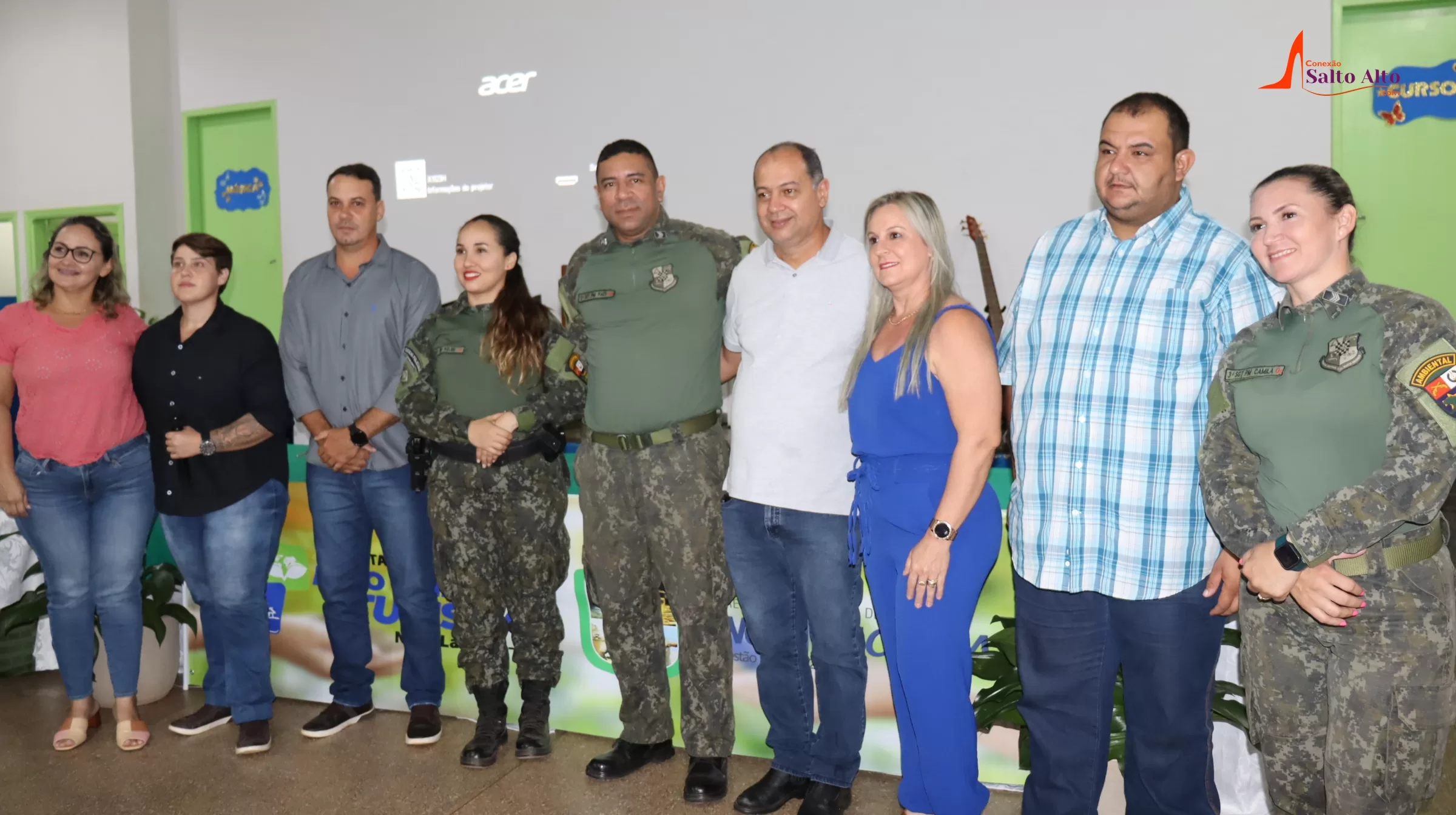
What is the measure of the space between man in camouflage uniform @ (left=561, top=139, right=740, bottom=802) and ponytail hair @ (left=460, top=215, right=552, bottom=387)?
168mm

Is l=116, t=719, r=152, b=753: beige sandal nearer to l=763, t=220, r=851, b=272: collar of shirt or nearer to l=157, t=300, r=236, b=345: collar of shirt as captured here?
l=157, t=300, r=236, b=345: collar of shirt

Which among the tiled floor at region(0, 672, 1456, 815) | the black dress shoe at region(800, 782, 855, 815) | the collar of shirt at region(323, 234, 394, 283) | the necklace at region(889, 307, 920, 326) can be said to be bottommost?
the tiled floor at region(0, 672, 1456, 815)

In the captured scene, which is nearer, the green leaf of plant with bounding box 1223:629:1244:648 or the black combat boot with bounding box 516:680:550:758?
the green leaf of plant with bounding box 1223:629:1244:648

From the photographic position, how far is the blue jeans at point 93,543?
10.3 feet

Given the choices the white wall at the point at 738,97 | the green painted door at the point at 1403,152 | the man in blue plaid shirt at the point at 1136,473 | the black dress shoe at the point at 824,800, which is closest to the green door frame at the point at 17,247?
the white wall at the point at 738,97

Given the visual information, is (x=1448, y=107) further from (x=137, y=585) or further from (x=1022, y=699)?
(x=137, y=585)

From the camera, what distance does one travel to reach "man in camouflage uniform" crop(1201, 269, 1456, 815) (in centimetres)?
169

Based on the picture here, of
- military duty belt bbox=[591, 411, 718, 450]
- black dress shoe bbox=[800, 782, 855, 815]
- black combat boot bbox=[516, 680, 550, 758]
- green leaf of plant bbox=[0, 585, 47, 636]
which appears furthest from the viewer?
green leaf of plant bbox=[0, 585, 47, 636]

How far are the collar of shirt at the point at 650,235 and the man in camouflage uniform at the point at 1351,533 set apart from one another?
5.00 feet

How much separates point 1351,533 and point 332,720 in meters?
2.94

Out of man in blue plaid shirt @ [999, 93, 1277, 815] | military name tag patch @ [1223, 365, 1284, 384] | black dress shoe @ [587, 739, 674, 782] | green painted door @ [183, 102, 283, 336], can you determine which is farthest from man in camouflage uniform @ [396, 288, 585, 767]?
green painted door @ [183, 102, 283, 336]

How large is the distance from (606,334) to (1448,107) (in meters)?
3.88

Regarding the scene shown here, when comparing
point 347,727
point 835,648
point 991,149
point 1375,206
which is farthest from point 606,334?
point 1375,206

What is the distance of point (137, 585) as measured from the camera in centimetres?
325
